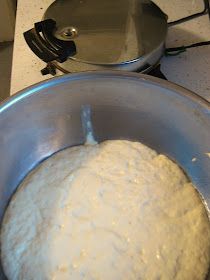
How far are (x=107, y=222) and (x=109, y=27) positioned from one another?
1.53 ft

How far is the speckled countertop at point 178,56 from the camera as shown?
95 centimetres

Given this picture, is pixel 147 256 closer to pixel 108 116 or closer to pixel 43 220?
pixel 43 220

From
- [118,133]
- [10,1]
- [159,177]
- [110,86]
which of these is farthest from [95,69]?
[10,1]

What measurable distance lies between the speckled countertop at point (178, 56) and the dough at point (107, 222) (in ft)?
0.69

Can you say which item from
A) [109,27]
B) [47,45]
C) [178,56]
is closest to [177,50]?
[178,56]

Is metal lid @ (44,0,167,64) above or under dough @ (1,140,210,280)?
above

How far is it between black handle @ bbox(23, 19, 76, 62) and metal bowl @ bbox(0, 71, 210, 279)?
0.05 meters

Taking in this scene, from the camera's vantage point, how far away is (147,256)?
29.3 inches

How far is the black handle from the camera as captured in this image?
83cm

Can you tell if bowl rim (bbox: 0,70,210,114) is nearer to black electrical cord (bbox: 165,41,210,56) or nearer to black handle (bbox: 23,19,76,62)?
black handle (bbox: 23,19,76,62)

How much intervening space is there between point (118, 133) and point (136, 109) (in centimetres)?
9

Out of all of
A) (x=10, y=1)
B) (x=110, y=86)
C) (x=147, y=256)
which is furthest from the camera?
(x=10, y=1)

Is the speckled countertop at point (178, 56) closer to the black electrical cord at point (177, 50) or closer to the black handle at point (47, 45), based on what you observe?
the black electrical cord at point (177, 50)

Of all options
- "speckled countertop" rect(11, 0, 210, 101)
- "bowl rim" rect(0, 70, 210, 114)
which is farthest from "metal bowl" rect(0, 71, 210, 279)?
"speckled countertop" rect(11, 0, 210, 101)
